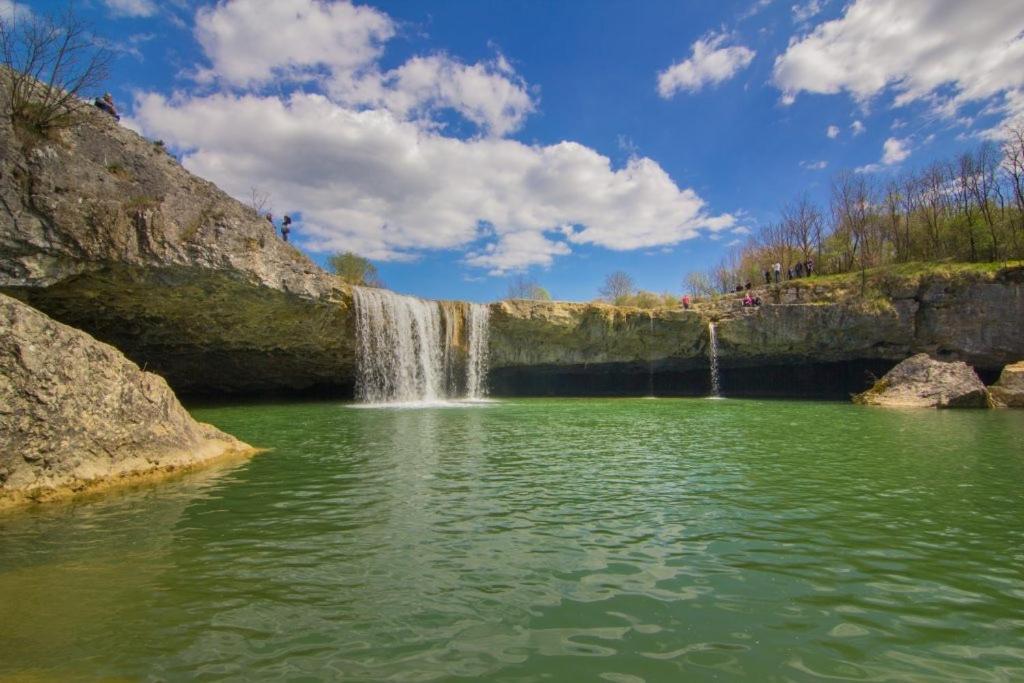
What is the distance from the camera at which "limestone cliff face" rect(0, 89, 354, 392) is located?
52.7 ft

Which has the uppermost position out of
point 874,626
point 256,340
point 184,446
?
point 256,340

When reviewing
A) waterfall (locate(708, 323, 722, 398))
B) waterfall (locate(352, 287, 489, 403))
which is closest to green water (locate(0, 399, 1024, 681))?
waterfall (locate(352, 287, 489, 403))

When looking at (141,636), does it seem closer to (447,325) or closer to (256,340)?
(256,340)

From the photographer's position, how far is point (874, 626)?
3650mm

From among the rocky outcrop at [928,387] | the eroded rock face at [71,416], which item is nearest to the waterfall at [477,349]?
the rocky outcrop at [928,387]

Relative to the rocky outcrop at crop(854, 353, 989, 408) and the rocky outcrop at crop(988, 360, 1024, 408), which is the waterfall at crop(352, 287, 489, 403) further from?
the rocky outcrop at crop(988, 360, 1024, 408)

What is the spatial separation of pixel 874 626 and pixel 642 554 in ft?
6.04

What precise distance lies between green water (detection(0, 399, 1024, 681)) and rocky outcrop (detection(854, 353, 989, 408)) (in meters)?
17.7

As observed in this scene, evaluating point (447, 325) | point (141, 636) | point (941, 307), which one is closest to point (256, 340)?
point (447, 325)

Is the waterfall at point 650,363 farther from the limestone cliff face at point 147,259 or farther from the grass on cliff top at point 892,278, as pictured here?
the limestone cliff face at point 147,259

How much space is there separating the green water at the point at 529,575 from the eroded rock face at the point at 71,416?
0.73 m

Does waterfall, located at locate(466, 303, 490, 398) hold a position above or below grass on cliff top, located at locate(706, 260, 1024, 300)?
below

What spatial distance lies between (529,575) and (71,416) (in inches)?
288

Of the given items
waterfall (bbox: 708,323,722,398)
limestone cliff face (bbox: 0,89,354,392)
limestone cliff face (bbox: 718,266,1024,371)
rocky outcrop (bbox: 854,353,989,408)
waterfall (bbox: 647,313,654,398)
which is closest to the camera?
limestone cliff face (bbox: 0,89,354,392)
